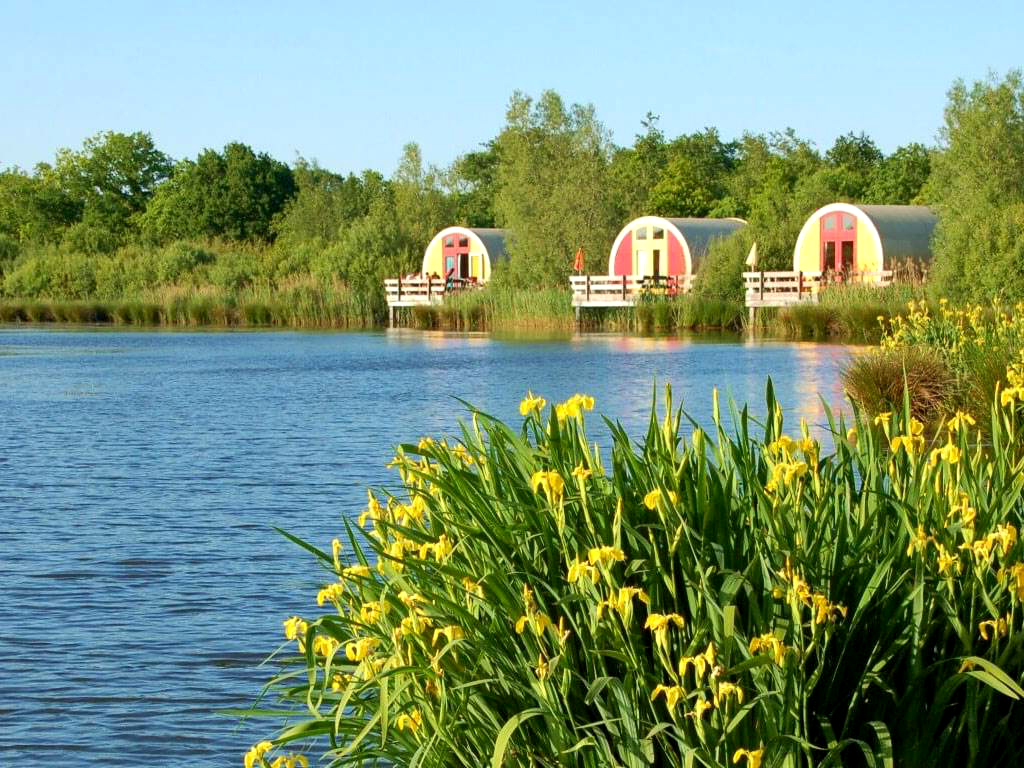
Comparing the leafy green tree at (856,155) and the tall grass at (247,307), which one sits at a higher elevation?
the leafy green tree at (856,155)

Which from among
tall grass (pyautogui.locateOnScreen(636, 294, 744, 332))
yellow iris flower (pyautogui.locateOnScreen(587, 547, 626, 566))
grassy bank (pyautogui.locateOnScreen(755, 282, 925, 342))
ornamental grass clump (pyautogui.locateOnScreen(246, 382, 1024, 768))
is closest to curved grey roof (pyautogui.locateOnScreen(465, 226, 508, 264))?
tall grass (pyautogui.locateOnScreen(636, 294, 744, 332))

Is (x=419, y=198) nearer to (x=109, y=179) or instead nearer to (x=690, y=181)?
(x=690, y=181)

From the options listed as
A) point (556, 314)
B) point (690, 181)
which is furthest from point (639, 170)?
point (556, 314)

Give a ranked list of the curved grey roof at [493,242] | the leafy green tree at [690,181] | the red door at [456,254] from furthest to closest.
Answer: the leafy green tree at [690,181]
the red door at [456,254]
the curved grey roof at [493,242]

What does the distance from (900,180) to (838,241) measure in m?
21.1

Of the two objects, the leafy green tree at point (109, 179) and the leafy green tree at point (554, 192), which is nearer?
the leafy green tree at point (554, 192)

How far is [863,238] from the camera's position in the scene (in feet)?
184

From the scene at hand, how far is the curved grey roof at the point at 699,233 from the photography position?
2453 inches

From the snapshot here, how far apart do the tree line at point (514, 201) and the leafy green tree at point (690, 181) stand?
124mm

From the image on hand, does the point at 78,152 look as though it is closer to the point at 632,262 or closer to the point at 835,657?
the point at 632,262

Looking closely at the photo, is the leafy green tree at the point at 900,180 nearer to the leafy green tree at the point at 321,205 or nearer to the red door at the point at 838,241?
the red door at the point at 838,241

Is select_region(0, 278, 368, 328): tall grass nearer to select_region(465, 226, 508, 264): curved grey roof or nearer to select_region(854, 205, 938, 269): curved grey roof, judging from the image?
select_region(465, 226, 508, 264): curved grey roof

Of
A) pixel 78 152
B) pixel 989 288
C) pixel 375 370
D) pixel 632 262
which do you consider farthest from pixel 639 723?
pixel 78 152

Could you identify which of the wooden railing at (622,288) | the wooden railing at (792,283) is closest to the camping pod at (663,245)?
the wooden railing at (622,288)
